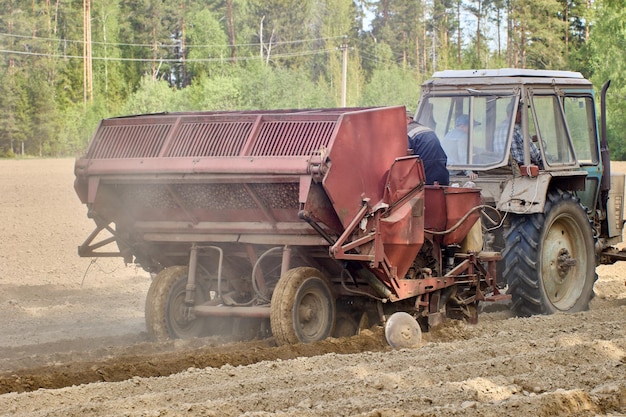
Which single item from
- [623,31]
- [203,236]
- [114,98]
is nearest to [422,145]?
[203,236]

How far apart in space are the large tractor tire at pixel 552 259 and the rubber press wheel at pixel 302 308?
7.85ft

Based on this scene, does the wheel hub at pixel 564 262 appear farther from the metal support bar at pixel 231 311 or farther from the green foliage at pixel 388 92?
the green foliage at pixel 388 92

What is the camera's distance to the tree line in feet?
163

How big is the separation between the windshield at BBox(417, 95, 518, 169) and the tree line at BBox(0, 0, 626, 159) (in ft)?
108

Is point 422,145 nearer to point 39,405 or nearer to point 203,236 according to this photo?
point 203,236

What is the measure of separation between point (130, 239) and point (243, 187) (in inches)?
59.9

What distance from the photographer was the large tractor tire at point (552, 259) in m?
10.2

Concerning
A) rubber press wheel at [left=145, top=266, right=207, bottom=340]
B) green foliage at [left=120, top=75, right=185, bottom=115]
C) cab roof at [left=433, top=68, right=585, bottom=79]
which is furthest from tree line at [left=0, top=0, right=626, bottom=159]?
rubber press wheel at [left=145, top=266, right=207, bottom=340]

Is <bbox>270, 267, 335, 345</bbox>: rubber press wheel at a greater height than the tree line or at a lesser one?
lesser

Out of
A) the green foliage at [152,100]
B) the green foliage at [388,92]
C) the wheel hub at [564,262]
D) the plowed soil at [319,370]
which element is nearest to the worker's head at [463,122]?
the wheel hub at [564,262]

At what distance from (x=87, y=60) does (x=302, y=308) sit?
48757mm

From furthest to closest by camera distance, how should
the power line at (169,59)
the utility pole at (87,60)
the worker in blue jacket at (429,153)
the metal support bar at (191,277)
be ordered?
the power line at (169,59)
the utility pole at (87,60)
the worker in blue jacket at (429,153)
the metal support bar at (191,277)

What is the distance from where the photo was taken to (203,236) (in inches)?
353

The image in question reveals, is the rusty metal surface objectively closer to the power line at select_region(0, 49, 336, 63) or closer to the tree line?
the tree line
